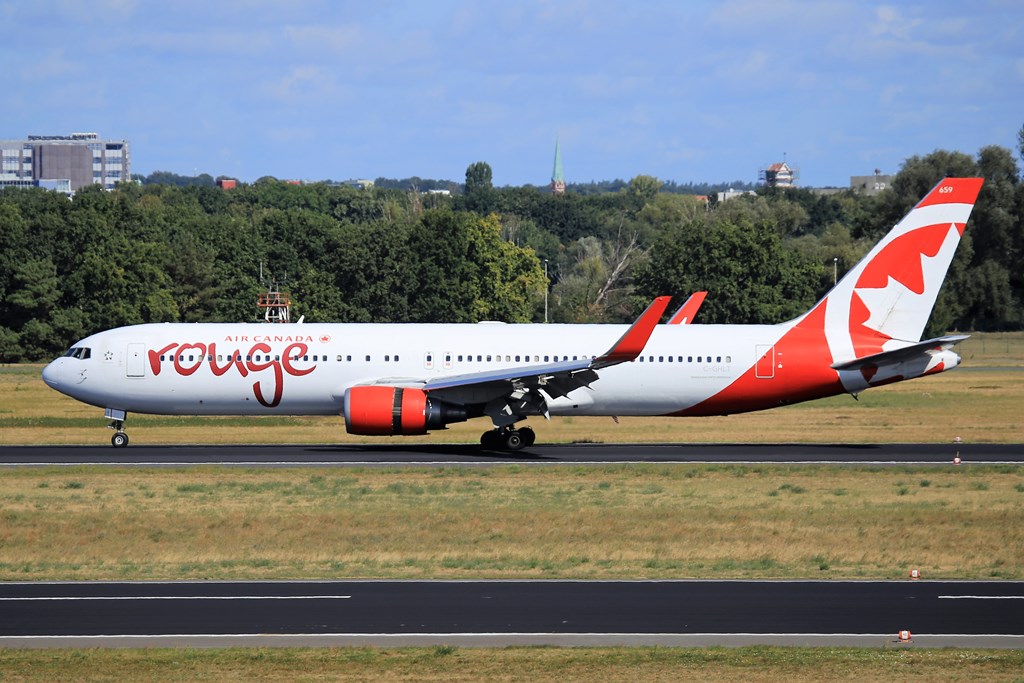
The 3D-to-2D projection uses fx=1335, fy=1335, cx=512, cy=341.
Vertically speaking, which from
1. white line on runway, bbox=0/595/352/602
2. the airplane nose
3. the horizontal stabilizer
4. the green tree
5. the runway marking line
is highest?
the green tree

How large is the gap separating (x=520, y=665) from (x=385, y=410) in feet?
71.3

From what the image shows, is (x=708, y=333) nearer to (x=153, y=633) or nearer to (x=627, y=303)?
(x=153, y=633)

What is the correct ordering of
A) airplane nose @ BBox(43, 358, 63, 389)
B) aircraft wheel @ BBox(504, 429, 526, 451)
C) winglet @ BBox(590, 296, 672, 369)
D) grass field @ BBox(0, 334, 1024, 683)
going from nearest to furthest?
grass field @ BBox(0, 334, 1024, 683)
winglet @ BBox(590, 296, 672, 369)
aircraft wheel @ BBox(504, 429, 526, 451)
airplane nose @ BBox(43, 358, 63, 389)

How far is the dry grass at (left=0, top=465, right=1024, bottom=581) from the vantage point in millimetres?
23422

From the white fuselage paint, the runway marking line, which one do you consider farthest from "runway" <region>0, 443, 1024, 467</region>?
the runway marking line

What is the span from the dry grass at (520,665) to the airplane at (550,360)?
900 inches

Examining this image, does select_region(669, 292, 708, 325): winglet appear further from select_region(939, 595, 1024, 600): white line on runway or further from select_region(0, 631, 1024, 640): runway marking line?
select_region(0, 631, 1024, 640): runway marking line

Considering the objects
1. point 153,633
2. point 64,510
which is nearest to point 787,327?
point 64,510

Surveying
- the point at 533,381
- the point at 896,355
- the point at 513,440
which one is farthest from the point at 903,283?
the point at 513,440

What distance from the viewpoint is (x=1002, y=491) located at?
31906 millimetres

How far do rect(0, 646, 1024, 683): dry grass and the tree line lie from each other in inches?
3273

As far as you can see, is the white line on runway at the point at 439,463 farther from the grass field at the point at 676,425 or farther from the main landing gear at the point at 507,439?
the grass field at the point at 676,425

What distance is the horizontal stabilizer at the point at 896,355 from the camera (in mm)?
38688

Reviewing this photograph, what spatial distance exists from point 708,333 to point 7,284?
231 ft
